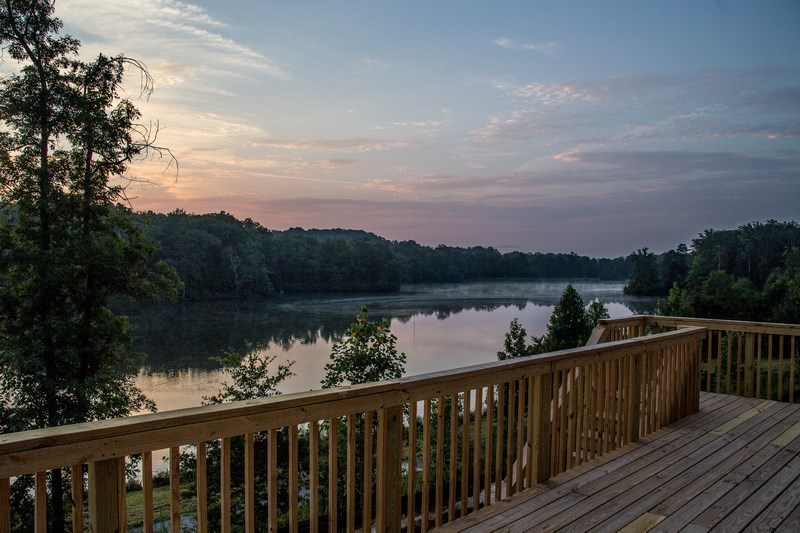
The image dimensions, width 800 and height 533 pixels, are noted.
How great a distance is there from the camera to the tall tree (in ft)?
47.1

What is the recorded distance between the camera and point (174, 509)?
1837 mm

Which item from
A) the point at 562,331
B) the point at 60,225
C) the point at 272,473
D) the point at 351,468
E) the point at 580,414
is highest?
the point at 60,225

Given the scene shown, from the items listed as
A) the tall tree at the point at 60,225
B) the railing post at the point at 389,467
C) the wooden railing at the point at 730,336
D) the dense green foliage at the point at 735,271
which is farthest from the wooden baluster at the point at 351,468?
the dense green foliage at the point at 735,271

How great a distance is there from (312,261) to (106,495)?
72646 mm

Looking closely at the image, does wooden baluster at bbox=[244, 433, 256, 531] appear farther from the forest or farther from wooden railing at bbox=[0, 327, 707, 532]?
the forest

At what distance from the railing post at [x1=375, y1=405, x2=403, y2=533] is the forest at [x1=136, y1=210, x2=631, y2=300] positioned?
115 feet

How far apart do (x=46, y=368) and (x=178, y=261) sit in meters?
40.0

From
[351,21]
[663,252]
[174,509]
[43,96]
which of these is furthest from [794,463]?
[663,252]

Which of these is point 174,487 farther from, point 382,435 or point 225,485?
point 382,435

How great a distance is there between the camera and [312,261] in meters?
73.5

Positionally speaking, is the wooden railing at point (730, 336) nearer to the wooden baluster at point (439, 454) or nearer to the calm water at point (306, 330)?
the wooden baluster at point (439, 454)

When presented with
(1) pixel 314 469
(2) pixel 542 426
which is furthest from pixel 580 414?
(1) pixel 314 469

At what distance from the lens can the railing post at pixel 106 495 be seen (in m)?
1.67

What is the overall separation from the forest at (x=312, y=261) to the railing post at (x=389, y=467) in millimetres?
34937
